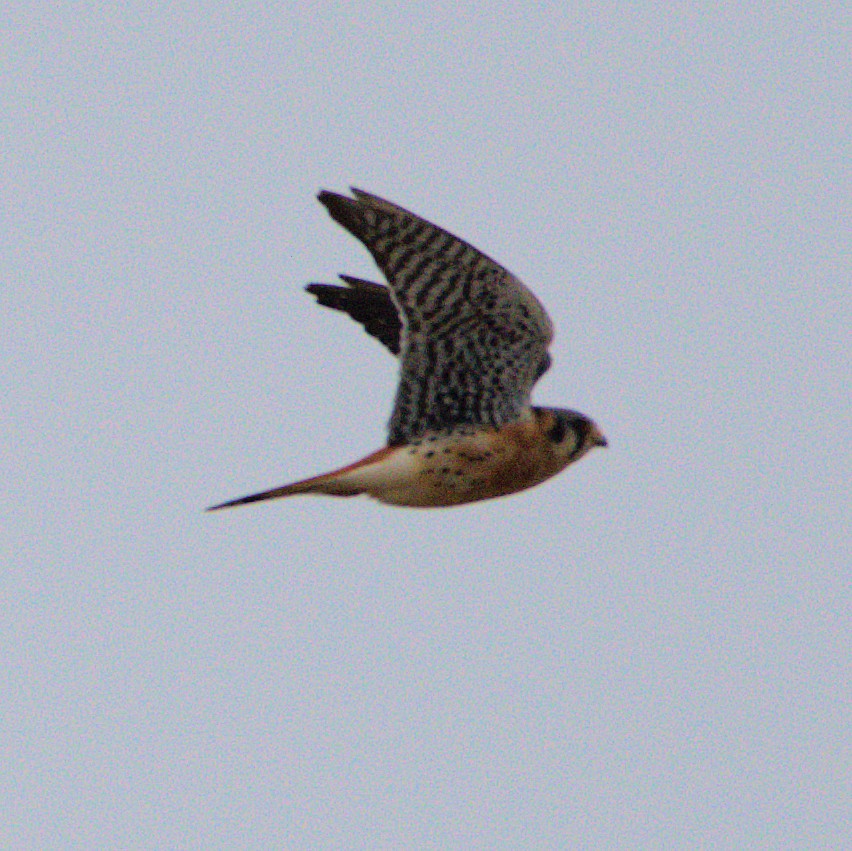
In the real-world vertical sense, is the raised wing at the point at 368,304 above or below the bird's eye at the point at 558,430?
above

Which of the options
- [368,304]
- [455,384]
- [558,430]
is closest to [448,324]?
[455,384]

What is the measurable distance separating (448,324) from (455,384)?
32 centimetres

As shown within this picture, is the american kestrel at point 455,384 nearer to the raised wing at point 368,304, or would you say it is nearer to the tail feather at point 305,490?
the tail feather at point 305,490

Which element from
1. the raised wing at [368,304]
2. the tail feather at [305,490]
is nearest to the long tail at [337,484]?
the tail feather at [305,490]

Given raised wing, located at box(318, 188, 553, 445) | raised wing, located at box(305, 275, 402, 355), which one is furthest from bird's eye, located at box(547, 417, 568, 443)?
raised wing, located at box(305, 275, 402, 355)

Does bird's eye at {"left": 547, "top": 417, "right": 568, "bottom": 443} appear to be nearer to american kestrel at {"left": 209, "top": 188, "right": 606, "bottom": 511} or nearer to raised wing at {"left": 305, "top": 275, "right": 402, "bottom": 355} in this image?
american kestrel at {"left": 209, "top": 188, "right": 606, "bottom": 511}

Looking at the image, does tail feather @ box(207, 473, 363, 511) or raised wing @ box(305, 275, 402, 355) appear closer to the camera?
tail feather @ box(207, 473, 363, 511)

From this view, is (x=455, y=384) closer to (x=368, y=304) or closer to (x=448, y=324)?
(x=448, y=324)

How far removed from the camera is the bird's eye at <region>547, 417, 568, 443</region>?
9250mm

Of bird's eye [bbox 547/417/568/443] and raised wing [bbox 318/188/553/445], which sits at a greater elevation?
raised wing [bbox 318/188/553/445]

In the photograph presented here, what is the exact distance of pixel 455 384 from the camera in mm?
8984

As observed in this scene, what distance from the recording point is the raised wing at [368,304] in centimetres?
1036

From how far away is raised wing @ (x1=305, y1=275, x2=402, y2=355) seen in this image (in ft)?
34.0

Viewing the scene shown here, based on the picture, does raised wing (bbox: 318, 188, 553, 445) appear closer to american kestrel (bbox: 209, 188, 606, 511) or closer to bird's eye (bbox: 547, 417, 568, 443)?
american kestrel (bbox: 209, 188, 606, 511)
